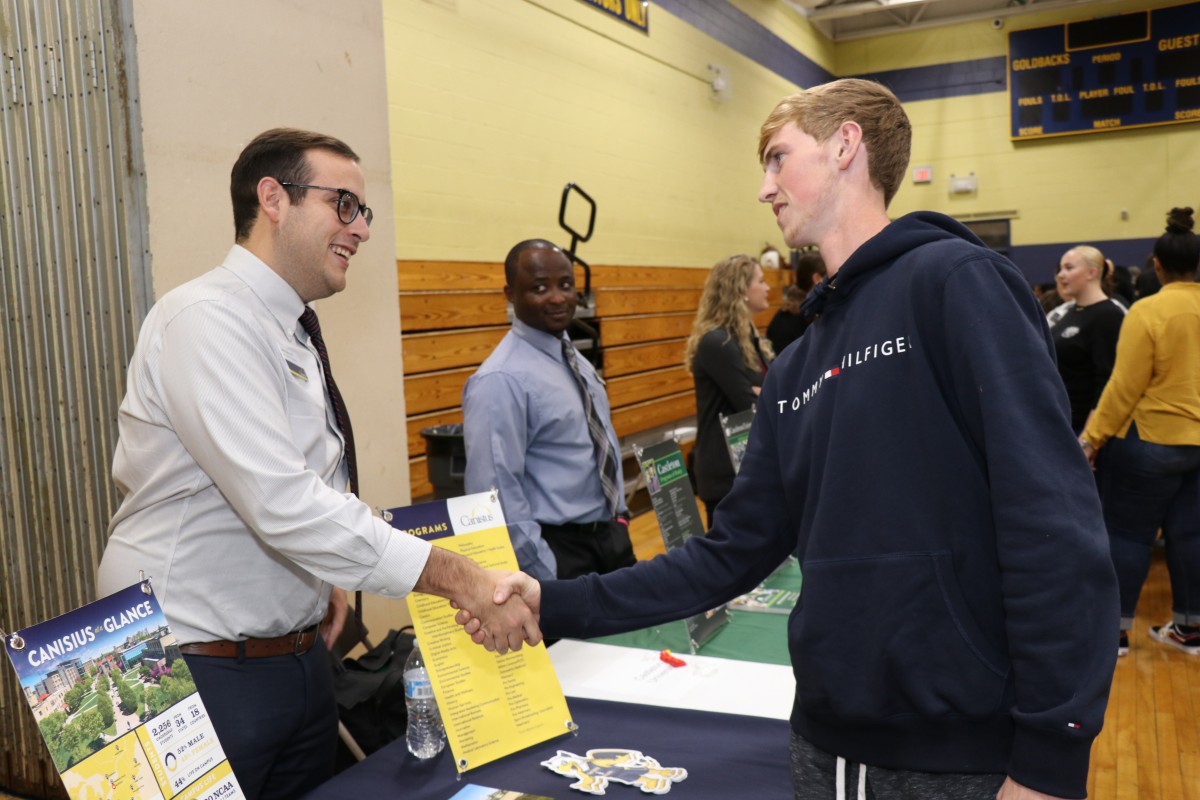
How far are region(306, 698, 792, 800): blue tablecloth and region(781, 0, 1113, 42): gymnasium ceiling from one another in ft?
36.9

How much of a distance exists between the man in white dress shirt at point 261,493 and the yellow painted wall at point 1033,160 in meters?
11.6

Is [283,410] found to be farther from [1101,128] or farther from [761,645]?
[1101,128]

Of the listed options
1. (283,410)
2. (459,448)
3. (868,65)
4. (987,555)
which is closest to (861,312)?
(987,555)

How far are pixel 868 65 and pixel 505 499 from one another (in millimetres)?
12214

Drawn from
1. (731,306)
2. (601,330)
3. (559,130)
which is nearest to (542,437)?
(731,306)

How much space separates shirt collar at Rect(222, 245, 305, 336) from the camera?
5.66 ft

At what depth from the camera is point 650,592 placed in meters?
1.63

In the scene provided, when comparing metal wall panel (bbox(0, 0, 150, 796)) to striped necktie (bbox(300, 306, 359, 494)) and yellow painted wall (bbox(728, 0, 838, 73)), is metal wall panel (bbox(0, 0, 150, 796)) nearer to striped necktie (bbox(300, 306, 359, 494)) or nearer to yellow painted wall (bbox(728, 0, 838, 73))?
striped necktie (bbox(300, 306, 359, 494))

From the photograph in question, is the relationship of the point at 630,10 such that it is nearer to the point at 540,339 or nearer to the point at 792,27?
the point at 792,27

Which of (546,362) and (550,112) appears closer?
(546,362)

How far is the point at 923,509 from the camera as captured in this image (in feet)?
3.62

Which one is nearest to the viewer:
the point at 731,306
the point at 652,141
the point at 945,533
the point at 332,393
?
the point at 945,533

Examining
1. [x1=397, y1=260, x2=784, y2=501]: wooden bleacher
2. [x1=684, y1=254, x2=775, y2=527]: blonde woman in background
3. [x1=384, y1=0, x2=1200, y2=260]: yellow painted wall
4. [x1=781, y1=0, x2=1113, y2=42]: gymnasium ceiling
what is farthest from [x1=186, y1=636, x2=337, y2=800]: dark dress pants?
[x1=781, y1=0, x2=1113, y2=42]: gymnasium ceiling

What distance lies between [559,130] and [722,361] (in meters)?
3.64
